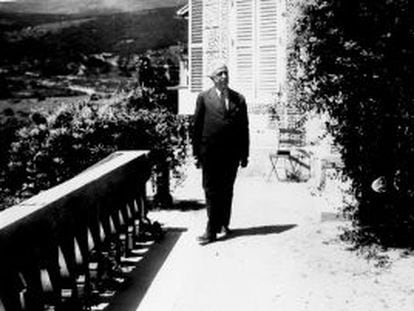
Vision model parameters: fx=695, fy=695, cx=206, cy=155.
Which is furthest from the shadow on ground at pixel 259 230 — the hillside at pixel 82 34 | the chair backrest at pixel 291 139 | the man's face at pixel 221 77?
the hillside at pixel 82 34

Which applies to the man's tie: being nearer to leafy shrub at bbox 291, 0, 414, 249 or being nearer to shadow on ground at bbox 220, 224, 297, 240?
leafy shrub at bbox 291, 0, 414, 249

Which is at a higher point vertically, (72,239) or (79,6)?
(79,6)

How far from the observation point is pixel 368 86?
6.73 metres

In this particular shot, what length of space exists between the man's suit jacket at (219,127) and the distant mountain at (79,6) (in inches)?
801

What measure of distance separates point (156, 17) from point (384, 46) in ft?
73.4

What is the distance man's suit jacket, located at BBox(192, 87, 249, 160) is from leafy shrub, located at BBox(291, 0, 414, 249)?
815mm

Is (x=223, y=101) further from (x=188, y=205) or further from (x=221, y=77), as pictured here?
(x=188, y=205)

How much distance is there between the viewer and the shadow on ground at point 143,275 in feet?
18.3

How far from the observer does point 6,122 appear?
62.1 feet

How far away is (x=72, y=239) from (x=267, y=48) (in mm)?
12056

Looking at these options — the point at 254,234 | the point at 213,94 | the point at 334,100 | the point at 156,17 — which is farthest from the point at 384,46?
the point at 156,17

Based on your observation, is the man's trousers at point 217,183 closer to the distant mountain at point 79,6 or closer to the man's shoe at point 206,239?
the man's shoe at point 206,239

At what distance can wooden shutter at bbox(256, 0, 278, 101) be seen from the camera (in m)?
16.2

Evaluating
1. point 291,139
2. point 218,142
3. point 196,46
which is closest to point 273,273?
point 218,142
